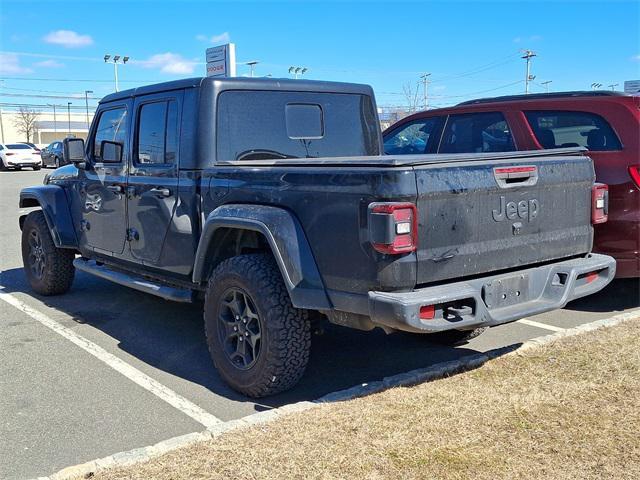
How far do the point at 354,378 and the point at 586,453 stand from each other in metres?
1.74

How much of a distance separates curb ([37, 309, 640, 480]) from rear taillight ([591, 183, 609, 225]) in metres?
1.08

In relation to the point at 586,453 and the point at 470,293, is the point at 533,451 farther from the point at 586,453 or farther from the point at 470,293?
the point at 470,293

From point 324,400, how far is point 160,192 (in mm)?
Result: 2009

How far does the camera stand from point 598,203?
457cm

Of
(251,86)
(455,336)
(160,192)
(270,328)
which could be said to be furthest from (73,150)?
(455,336)

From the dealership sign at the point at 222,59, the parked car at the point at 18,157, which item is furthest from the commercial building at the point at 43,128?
the dealership sign at the point at 222,59

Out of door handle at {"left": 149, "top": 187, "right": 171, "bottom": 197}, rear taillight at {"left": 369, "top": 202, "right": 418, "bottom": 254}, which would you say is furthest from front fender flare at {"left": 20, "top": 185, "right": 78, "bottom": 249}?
rear taillight at {"left": 369, "top": 202, "right": 418, "bottom": 254}

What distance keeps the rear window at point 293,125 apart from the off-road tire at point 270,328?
103 cm

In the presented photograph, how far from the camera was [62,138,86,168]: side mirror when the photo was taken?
6.05m

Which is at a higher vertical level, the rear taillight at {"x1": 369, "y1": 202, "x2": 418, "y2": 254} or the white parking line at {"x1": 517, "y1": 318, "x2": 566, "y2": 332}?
the rear taillight at {"x1": 369, "y1": 202, "x2": 418, "y2": 254}

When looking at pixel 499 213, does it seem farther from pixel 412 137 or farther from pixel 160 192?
pixel 412 137

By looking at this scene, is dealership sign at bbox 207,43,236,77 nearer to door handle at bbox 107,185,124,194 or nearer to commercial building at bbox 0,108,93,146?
door handle at bbox 107,185,124,194

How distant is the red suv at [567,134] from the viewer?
18.6 ft

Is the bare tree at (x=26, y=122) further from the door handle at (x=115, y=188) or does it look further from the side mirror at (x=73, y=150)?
the door handle at (x=115, y=188)
